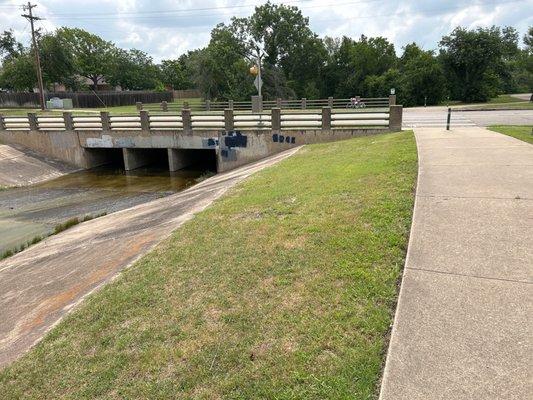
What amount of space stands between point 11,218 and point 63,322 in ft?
36.2

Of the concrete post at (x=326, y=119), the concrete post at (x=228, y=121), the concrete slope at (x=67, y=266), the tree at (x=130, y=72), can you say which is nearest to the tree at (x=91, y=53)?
the tree at (x=130, y=72)

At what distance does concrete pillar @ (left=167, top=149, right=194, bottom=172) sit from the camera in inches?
877

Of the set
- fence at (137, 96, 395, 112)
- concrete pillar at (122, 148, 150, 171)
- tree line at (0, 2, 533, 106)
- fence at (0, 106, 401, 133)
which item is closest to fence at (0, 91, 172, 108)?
tree line at (0, 2, 533, 106)

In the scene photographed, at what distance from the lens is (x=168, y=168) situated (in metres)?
24.0

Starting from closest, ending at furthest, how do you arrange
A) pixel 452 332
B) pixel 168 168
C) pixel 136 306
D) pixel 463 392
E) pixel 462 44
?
pixel 463 392 → pixel 452 332 → pixel 136 306 → pixel 168 168 → pixel 462 44

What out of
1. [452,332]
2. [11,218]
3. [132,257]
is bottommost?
[11,218]

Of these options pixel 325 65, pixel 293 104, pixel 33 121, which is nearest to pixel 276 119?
pixel 33 121

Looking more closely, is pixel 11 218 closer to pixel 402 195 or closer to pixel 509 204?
pixel 402 195

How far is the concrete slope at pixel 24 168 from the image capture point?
797 inches

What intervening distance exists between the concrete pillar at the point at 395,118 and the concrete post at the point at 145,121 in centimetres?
1184

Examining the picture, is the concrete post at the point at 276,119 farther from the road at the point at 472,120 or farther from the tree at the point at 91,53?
the tree at the point at 91,53

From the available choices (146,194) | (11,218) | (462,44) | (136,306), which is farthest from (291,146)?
(462,44)

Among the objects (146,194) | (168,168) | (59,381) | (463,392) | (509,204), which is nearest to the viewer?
(463,392)

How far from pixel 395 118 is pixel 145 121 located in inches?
478
